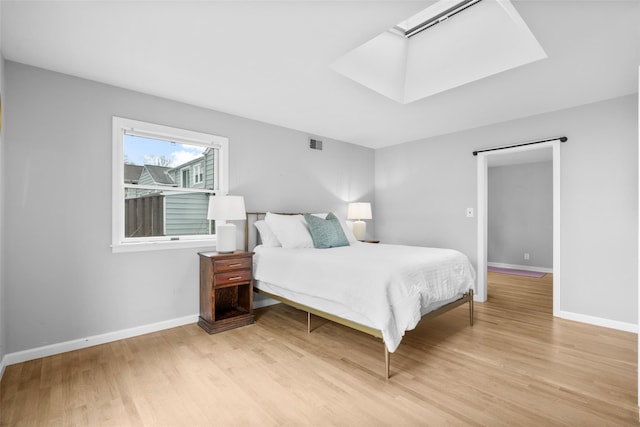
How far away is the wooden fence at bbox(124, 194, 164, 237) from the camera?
3051 mm

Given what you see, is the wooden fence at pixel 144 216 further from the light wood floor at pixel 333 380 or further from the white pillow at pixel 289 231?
the white pillow at pixel 289 231

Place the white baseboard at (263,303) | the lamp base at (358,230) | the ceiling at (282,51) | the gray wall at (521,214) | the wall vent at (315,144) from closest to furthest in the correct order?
1. the ceiling at (282,51)
2. the white baseboard at (263,303)
3. the wall vent at (315,144)
4. the lamp base at (358,230)
5. the gray wall at (521,214)

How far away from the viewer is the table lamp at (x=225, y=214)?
3188 mm

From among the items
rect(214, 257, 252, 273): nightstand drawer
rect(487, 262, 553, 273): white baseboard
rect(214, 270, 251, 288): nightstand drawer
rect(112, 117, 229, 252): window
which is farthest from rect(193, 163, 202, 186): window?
rect(487, 262, 553, 273): white baseboard

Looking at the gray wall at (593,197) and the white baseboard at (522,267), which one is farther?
the white baseboard at (522,267)

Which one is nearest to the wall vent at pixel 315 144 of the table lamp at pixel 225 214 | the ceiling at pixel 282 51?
the ceiling at pixel 282 51

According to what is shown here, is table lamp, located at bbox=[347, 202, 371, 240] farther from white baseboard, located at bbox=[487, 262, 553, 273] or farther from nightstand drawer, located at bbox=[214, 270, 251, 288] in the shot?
white baseboard, located at bbox=[487, 262, 553, 273]

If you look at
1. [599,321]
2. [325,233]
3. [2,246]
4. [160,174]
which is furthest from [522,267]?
[2,246]

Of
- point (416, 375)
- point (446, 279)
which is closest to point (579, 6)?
point (446, 279)

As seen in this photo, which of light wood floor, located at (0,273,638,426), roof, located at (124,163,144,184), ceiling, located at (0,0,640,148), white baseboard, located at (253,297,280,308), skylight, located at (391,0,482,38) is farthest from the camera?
white baseboard, located at (253,297,280,308)

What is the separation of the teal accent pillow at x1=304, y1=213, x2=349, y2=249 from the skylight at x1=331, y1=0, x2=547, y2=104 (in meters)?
1.59

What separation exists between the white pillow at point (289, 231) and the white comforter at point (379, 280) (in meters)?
0.21

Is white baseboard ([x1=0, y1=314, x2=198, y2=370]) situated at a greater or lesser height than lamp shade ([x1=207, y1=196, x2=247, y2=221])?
lesser

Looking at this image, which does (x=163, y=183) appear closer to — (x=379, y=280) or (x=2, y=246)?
(x=2, y=246)
